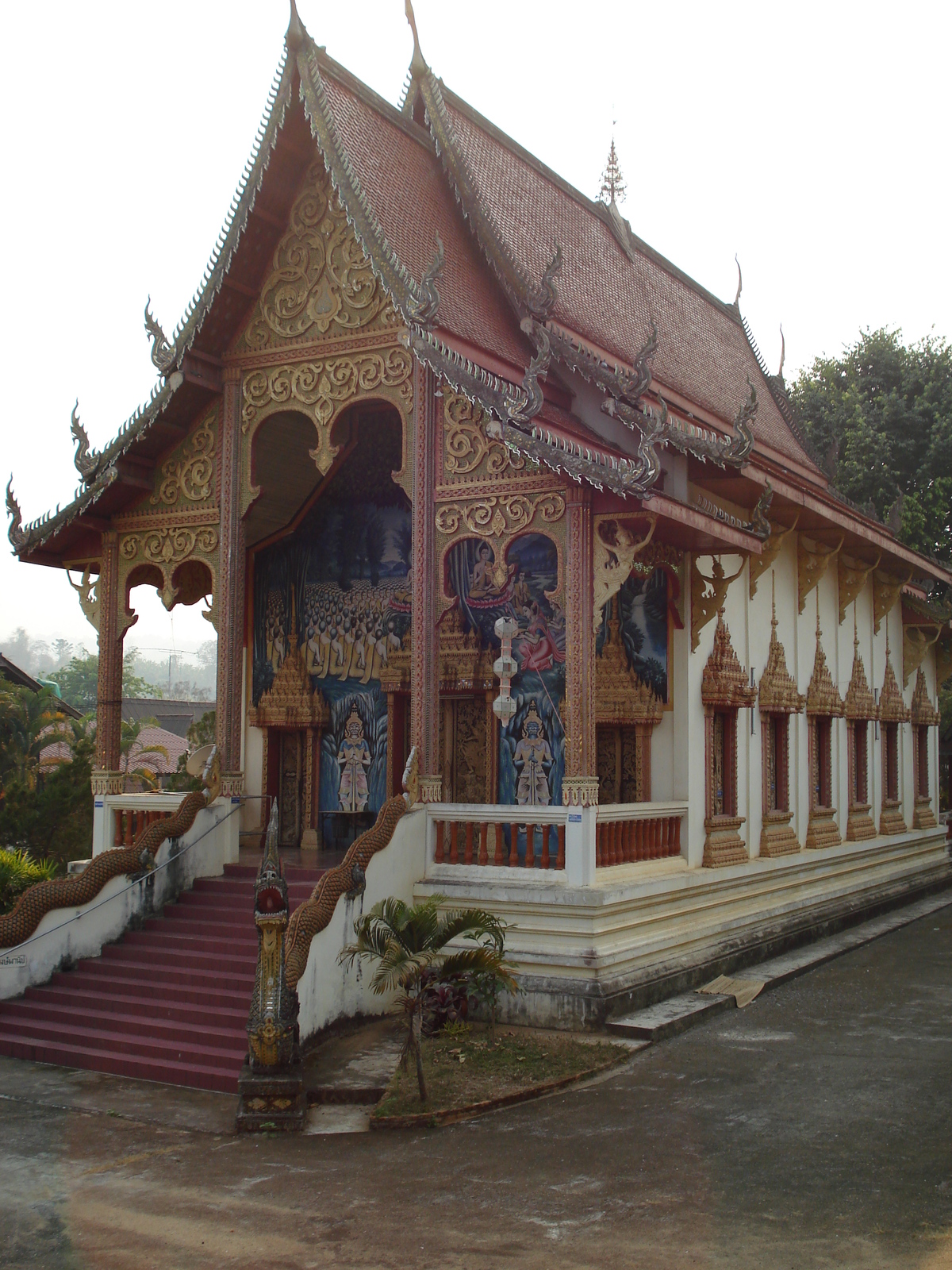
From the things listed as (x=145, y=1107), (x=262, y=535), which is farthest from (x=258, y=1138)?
(x=262, y=535)

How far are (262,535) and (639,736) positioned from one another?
4388mm

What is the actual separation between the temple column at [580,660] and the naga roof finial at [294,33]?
445cm

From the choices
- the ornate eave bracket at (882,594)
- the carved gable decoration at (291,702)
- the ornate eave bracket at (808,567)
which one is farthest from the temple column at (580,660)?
the ornate eave bracket at (882,594)

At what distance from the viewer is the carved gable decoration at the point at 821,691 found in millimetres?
14812

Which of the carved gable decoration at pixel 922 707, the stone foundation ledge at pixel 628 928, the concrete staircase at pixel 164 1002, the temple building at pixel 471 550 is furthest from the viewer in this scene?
the carved gable decoration at pixel 922 707

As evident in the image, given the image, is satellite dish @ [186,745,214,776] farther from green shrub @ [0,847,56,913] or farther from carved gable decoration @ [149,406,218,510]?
carved gable decoration @ [149,406,218,510]

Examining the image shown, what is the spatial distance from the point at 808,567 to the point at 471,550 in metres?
4.62

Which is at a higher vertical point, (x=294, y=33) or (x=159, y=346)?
(x=294, y=33)

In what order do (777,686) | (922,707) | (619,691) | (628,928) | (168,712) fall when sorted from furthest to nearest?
(168,712) → (922,707) → (777,686) → (619,691) → (628,928)

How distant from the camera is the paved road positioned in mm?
5312

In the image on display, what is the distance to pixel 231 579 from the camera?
438 inches

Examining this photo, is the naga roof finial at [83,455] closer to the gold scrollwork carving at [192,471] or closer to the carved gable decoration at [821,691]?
the gold scrollwork carving at [192,471]

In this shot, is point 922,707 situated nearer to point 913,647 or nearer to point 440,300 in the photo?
point 913,647

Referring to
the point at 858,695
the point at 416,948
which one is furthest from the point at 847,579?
the point at 416,948
